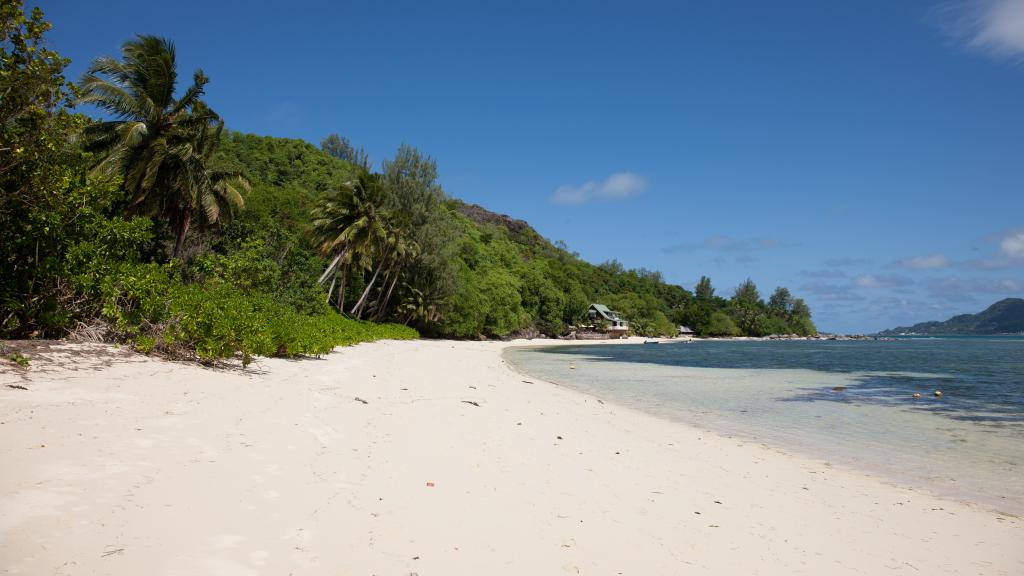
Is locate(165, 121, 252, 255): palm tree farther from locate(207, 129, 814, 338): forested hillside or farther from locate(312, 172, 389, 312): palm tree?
locate(312, 172, 389, 312): palm tree

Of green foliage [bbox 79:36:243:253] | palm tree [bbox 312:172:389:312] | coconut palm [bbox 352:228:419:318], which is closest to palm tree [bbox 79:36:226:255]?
green foliage [bbox 79:36:243:253]

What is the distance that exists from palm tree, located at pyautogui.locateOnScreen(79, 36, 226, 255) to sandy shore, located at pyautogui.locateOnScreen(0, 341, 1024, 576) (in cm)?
1346

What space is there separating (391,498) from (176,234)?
23.2m

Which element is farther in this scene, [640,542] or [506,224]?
[506,224]

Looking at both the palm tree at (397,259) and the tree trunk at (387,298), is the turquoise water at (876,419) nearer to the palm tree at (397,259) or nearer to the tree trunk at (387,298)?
the palm tree at (397,259)

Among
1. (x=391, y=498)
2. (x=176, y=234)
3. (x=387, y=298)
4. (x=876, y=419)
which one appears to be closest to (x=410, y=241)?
(x=387, y=298)

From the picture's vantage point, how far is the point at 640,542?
4398mm

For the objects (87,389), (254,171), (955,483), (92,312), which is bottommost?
(955,483)

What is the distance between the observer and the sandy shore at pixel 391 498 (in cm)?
353

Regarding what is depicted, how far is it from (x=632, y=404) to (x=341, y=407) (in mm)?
8251

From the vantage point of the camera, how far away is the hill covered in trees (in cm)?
914

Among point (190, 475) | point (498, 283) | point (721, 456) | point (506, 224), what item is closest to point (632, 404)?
point (721, 456)

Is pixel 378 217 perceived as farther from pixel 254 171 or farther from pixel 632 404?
pixel 254 171

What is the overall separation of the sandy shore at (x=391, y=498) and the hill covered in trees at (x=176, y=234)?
2120mm
